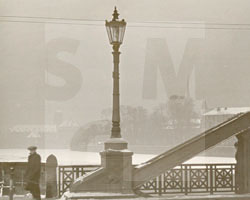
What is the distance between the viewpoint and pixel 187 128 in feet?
247

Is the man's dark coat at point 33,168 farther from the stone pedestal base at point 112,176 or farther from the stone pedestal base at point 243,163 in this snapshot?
the stone pedestal base at point 243,163

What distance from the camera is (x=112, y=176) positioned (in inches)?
476

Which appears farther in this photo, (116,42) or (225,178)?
(225,178)

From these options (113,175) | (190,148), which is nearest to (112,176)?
(113,175)

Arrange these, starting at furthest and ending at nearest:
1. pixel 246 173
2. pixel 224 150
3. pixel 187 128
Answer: pixel 187 128, pixel 224 150, pixel 246 173

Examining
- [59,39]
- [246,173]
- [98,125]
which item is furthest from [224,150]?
[246,173]

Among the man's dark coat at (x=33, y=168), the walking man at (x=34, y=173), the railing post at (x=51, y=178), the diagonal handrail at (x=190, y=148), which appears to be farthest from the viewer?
the railing post at (x=51, y=178)

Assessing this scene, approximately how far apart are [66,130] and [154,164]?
243ft

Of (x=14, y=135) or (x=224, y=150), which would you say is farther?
(x=14, y=135)

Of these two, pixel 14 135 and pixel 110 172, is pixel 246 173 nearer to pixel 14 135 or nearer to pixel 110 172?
pixel 110 172

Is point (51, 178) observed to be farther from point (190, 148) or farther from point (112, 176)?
point (190, 148)

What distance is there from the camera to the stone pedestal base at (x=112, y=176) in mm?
11992

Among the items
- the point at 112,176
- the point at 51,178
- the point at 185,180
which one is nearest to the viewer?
the point at 112,176

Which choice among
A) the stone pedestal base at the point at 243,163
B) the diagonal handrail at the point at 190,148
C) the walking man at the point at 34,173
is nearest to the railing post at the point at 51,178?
the walking man at the point at 34,173
